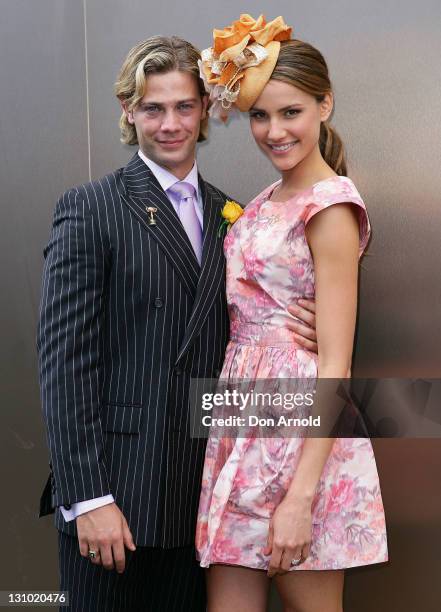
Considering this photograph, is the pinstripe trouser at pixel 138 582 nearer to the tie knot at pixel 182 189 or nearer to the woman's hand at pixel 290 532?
the woman's hand at pixel 290 532

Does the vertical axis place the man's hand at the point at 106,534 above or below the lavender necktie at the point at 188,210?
below

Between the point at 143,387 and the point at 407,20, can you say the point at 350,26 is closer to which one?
the point at 407,20

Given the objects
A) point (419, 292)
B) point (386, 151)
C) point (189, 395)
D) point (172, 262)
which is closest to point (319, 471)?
point (189, 395)

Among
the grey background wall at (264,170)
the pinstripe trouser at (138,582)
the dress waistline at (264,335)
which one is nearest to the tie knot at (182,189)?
the dress waistline at (264,335)


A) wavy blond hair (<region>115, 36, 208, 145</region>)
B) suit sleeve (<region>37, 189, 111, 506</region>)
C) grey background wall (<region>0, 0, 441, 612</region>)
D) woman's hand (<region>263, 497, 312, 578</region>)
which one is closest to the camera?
woman's hand (<region>263, 497, 312, 578</region>)

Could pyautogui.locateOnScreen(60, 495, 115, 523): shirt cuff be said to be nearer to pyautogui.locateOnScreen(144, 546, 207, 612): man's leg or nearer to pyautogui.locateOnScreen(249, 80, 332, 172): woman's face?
pyautogui.locateOnScreen(144, 546, 207, 612): man's leg

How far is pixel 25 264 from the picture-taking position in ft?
8.30

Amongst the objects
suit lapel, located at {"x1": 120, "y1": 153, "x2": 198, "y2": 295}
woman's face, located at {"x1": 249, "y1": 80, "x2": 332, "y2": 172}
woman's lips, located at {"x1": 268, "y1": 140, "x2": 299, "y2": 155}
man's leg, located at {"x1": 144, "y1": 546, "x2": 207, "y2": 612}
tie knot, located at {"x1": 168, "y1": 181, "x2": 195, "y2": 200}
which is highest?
woman's face, located at {"x1": 249, "y1": 80, "x2": 332, "y2": 172}

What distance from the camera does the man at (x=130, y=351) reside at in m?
1.78

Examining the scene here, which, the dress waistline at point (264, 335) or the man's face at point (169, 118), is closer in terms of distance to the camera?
the dress waistline at point (264, 335)

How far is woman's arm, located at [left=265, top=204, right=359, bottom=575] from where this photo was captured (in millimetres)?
1675

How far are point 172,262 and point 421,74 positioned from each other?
2.52 ft

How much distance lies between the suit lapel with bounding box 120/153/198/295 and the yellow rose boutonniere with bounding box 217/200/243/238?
0.38 ft

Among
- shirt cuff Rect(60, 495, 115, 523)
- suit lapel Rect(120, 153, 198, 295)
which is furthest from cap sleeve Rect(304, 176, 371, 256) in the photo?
shirt cuff Rect(60, 495, 115, 523)
